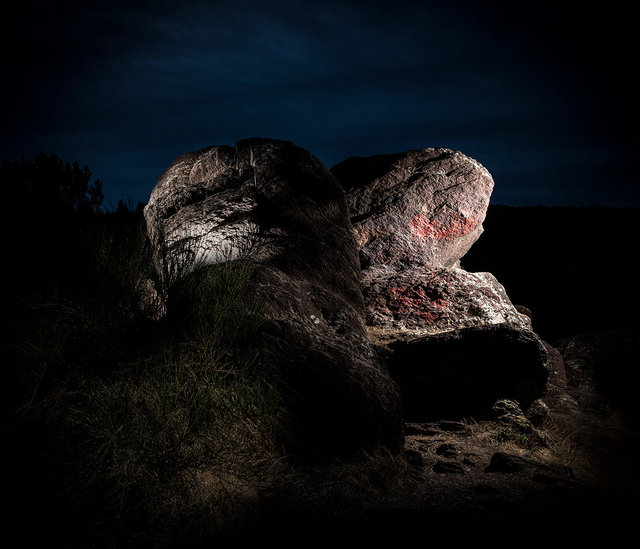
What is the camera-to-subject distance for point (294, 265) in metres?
4.39

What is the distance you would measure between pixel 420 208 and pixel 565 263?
7.41 meters

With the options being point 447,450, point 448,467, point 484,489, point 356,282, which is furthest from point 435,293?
point 484,489

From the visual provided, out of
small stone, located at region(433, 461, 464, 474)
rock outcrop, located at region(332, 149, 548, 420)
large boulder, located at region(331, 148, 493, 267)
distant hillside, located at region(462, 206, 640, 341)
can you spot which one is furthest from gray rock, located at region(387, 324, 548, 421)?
distant hillside, located at region(462, 206, 640, 341)

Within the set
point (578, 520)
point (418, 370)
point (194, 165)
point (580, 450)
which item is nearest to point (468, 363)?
point (418, 370)

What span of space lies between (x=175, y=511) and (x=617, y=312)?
35.5 feet

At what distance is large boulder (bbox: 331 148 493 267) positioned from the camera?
6.29 meters

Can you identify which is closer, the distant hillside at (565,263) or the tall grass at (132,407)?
the tall grass at (132,407)

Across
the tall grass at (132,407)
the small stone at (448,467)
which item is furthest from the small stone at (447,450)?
the tall grass at (132,407)

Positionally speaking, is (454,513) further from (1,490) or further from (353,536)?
(1,490)

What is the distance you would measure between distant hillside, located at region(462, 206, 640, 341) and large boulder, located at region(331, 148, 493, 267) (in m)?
4.66

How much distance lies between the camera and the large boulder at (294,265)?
108 inches

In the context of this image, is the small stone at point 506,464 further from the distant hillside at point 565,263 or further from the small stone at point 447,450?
the distant hillside at point 565,263

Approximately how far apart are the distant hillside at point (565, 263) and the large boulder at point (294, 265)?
22.9 ft

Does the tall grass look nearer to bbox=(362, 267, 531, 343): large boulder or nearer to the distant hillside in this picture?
bbox=(362, 267, 531, 343): large boulder
